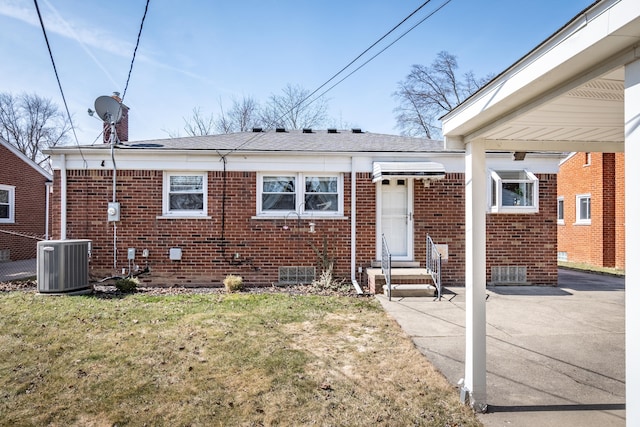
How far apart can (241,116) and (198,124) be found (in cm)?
306

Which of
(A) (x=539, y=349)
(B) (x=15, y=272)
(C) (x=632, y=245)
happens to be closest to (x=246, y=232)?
(A) (x=539, y=349)

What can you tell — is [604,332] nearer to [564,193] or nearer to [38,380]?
[38,380]

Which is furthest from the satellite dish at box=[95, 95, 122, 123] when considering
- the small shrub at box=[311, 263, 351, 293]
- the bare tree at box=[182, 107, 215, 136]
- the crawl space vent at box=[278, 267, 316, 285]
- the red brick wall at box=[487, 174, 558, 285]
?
the bare tree at box=[182, 107, 215, 136]

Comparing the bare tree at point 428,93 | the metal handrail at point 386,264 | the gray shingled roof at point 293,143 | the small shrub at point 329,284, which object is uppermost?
the bare tree at point 428,93

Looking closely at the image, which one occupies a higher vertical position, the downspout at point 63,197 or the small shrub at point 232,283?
the downspout at point 63,197

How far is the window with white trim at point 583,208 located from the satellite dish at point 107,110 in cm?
1773

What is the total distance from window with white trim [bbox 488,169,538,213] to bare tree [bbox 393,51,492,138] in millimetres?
17684

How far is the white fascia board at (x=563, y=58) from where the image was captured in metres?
1.90

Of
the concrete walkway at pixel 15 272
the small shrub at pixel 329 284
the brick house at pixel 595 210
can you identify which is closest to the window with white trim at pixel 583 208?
the brick house at pixel 595 210

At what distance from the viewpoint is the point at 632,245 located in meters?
1.89

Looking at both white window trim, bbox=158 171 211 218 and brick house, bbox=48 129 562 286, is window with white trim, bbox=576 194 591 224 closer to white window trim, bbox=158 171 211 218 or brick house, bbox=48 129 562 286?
brick house, bbox=48 129 562 286

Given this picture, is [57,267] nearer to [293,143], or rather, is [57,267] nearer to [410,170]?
[293,143]

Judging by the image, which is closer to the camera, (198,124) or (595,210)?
(595,210)

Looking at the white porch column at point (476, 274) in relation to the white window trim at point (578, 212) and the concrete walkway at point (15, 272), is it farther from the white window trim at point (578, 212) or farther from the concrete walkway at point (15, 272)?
the white window trim at point (578, 212)
